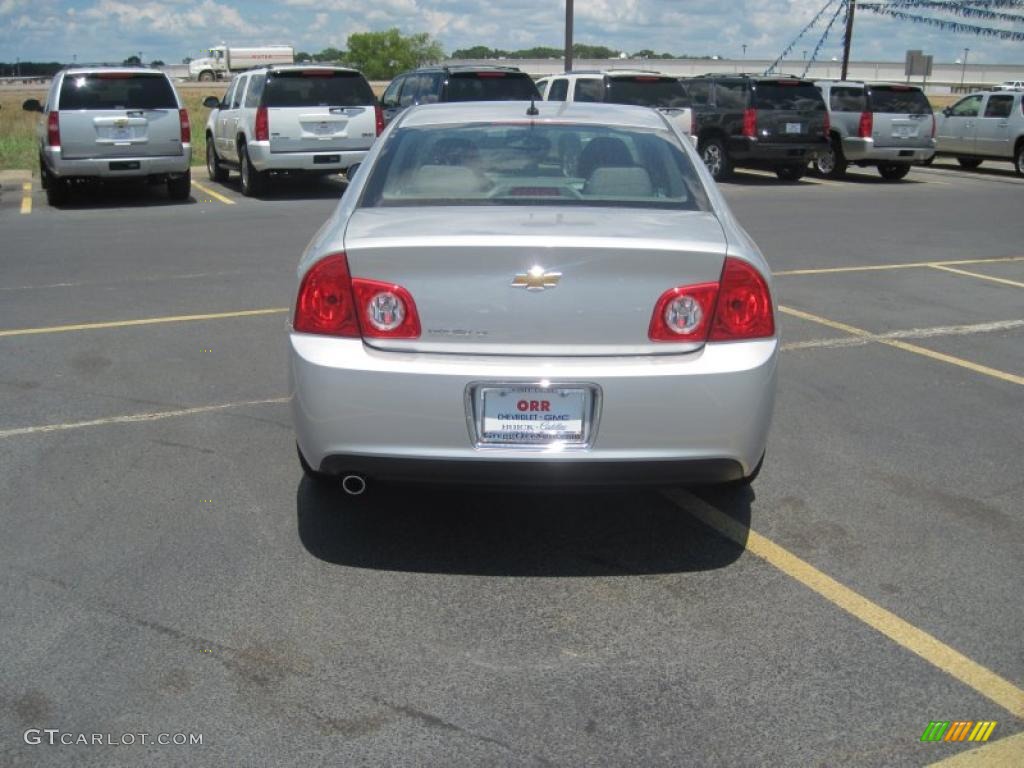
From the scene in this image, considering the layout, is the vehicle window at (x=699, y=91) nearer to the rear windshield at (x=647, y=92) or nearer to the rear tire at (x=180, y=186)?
the rear windshield at (x=647, y=92)

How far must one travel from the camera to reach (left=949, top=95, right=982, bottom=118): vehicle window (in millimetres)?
23641

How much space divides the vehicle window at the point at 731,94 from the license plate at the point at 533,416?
1708 cm

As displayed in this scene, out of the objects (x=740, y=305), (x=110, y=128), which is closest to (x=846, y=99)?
(x=110, y=128)

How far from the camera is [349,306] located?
384cm

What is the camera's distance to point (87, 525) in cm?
439

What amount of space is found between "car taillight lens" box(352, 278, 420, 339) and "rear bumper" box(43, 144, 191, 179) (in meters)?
12.4

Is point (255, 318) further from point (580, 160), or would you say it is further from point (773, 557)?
point (773, 557)

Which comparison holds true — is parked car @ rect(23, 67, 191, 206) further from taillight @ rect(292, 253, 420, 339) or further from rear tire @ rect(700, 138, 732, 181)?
taillight @ rect(292, 253, 420, 339)

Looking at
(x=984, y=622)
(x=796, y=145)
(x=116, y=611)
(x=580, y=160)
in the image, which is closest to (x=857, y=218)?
(x=796, y=145)

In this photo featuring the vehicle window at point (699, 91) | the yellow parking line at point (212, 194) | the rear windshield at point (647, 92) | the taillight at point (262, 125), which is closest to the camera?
the taillight at point (262, 125)

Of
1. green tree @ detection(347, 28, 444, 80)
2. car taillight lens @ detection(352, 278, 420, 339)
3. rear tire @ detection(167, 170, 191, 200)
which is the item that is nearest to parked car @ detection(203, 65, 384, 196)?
rear tire @ detection(167, 170, 191, 200)

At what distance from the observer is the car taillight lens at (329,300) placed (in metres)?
3.84

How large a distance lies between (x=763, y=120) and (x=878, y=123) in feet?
9.23

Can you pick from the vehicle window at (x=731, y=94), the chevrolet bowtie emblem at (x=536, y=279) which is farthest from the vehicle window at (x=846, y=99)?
the chevrolet bowtie emblem at (x=536, y=279)
